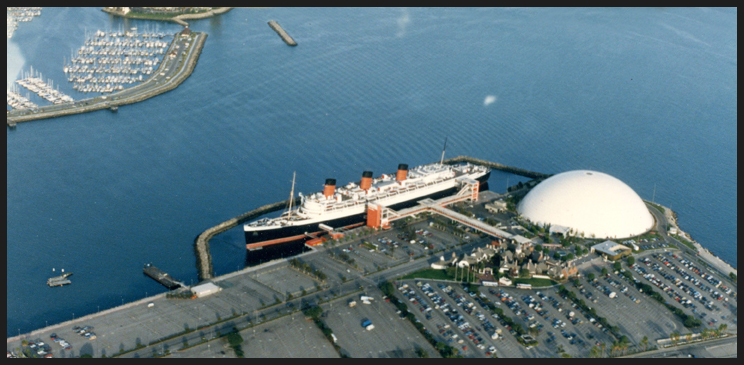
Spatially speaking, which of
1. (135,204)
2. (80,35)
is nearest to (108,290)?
(135,204)

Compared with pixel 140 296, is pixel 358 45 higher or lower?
higher

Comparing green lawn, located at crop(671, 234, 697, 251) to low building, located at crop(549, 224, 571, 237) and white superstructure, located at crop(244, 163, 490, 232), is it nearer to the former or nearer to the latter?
low building, located at crop(549, 224, 571, 237)

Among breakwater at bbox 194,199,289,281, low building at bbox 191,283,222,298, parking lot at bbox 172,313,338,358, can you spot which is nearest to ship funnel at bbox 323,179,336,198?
breakwater at bbox 194,199,289,281

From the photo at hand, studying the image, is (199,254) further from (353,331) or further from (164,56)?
(164,56)

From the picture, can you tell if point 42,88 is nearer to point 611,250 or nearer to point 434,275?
point 434,275

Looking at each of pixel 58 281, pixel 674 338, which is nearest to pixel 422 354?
pixel 674 338

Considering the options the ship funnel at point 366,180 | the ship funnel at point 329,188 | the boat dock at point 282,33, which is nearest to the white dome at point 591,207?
the ship funnel at point 366,180
